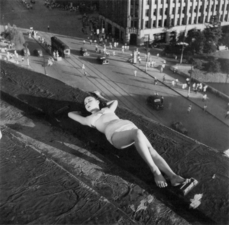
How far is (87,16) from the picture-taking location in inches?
3401

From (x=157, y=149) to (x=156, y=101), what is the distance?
2891cm

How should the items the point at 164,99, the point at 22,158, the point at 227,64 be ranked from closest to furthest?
the point at 22,158, the point at 164,99, the point at 227,64

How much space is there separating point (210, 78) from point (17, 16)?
59.6 meters

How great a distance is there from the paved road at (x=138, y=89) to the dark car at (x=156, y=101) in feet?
2.08

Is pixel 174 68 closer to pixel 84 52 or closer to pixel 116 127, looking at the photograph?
pixel 84 52

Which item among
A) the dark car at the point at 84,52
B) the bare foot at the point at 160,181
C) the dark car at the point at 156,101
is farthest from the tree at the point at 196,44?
the bare foot at the point at 160,181

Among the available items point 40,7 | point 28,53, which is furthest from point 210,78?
point 40,7

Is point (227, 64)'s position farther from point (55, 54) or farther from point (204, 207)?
point (204, 207)

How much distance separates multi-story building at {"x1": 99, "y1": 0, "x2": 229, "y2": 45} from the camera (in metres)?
62.2

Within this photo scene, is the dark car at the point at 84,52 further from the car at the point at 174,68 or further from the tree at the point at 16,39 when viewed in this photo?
the car at the point at 174,68

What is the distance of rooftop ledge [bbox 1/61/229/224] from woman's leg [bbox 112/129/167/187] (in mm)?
265

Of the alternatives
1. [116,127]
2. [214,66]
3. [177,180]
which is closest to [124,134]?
[116,127]

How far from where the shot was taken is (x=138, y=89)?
44312 millimetres

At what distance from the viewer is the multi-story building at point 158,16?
62219 mm
